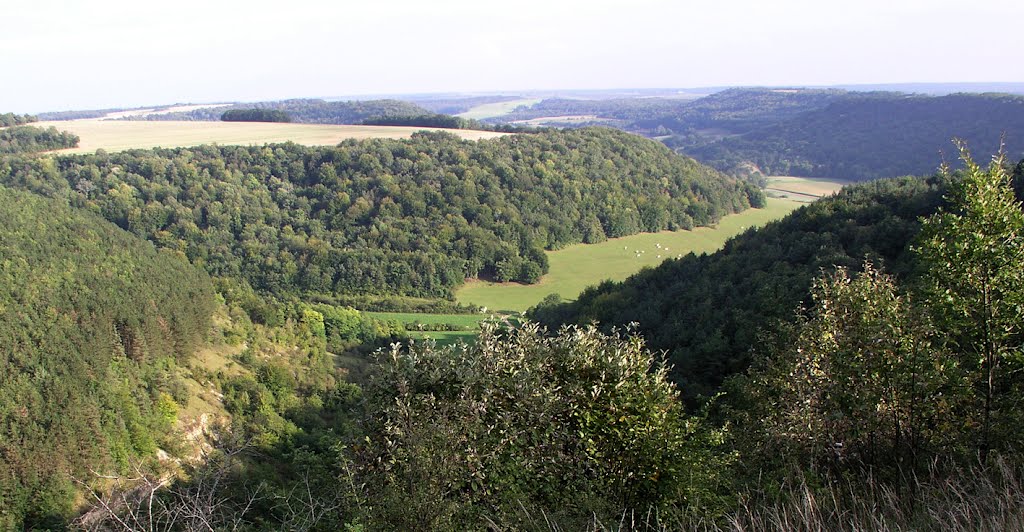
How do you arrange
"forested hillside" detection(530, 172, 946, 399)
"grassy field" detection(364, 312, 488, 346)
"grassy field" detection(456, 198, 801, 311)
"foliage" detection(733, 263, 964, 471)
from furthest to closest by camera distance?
1. "grassy field" detection(456, 198, 801, 311)
2. "grassy field" detection(364, 312, 488, 346)
3. "forested hillside" detection(530, 172, 946, 399)
4. "foliage" detection(733, 263, 964, 471)

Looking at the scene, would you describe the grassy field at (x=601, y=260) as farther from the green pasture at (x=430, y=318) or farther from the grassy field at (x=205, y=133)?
the grassy field at (x=205, y=133)

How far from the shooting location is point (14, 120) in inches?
5812

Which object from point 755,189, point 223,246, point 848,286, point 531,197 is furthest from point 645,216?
point 848,286

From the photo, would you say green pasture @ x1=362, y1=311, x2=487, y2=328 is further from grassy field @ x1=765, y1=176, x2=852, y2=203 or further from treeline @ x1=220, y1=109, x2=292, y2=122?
treeline @ x1=220, y1=109, x2=292, y2=122

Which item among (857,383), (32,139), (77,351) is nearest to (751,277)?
(857,383)

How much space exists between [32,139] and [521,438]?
496 ft

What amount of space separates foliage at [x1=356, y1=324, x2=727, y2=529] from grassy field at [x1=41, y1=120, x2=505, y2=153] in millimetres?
138974

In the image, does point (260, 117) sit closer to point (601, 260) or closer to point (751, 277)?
point (601, 260)

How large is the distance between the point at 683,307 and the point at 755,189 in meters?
113

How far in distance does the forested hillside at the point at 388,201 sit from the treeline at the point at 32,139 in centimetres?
1330

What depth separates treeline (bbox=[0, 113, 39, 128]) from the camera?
14238 cm

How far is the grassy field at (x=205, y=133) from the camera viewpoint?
134 m

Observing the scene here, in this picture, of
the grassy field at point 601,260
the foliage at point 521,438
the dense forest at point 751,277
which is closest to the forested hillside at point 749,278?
the dense forest at point 751,277

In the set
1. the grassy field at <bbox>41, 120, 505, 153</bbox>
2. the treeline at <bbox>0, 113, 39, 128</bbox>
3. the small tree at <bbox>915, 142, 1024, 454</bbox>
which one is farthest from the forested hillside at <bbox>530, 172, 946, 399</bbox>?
the treeline at <bbox>0, 113, 39, 128</bbox>
